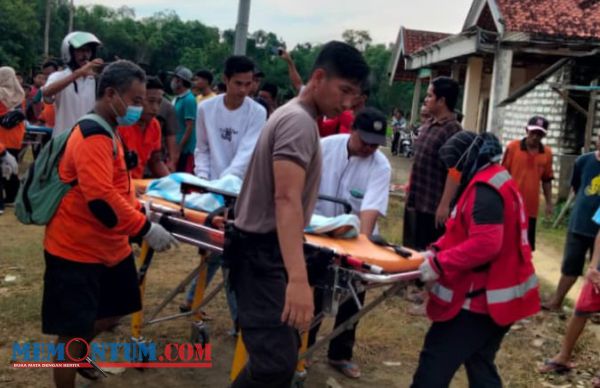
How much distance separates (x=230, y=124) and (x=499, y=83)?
9799 millimetres

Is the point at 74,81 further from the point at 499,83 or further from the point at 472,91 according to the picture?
the point at 472,91

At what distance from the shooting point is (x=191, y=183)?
3.44 metres

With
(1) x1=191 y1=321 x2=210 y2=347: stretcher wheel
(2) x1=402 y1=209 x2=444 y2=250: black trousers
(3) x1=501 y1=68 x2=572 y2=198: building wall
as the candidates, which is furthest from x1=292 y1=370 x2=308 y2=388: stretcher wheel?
(3) x1=501 y1=68 x2=572 y2=198: building wall

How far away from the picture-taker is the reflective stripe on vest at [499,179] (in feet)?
9.81

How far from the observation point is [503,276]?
3.01 meters

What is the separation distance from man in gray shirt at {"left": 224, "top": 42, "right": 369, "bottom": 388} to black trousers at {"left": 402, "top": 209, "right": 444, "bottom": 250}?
327 cm

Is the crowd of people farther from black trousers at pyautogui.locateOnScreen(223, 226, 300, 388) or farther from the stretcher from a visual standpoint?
the stretcher

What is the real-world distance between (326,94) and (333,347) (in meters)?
2.39

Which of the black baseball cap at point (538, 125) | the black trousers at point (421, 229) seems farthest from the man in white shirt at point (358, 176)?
the black baseball cap at point (538, 125)

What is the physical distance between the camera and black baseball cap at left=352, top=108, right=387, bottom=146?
3.94 meters

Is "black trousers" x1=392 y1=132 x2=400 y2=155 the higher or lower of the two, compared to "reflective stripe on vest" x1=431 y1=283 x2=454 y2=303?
higher

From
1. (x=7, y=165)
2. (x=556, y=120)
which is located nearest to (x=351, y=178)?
(x=7, y=165)

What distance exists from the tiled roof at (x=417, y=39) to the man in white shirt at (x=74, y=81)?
60.2 ft

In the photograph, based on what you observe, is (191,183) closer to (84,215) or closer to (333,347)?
(84,215)
